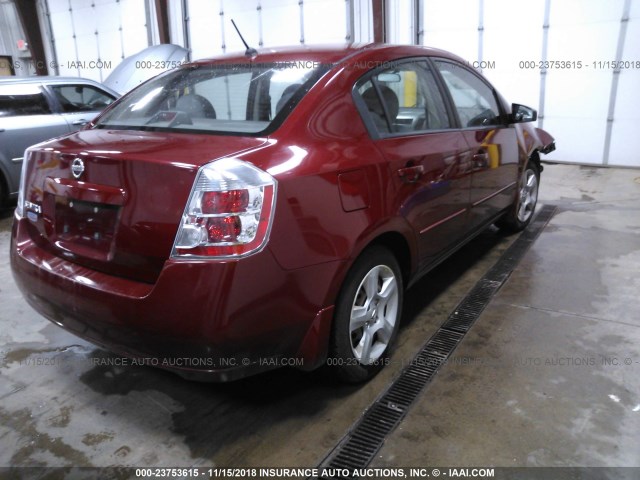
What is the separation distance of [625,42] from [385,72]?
5.87m

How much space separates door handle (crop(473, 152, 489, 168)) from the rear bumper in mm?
Result: 1484

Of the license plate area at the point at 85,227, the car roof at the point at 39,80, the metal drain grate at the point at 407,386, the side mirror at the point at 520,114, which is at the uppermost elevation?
the car roof at the point at 39,80

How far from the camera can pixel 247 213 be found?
1.65m

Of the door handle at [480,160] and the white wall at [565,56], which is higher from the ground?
the white wall at [565,56]

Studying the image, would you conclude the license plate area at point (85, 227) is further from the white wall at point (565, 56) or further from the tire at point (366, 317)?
the white wall at point (565, 56)

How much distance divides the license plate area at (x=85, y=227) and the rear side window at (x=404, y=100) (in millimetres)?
1146

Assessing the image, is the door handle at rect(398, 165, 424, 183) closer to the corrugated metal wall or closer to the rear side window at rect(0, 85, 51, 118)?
the rear side window at rect(0, 85, 51, 118)

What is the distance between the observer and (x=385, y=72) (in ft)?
8.04

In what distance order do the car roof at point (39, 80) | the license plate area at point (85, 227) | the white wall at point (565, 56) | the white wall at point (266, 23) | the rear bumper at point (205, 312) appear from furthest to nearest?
the white wall at point (266, 23)
the white wall at point (565, 56)
the car roof at point (39, 80)
the license plate area at point (85, 227)
the rear bumper at point (205, 312)

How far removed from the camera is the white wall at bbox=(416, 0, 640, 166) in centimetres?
674

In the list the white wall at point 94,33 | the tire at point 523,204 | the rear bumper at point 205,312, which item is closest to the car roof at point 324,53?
the rear bumper at point 205,312

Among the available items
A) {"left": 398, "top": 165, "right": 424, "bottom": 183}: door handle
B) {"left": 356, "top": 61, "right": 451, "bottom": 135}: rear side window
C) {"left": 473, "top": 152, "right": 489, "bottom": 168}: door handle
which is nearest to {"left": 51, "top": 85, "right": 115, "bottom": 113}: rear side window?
{"left": 356, "top": 61, "right": 451, "bottom": 135}: rear side window

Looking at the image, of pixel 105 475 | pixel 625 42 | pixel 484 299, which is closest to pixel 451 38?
pixel 625 42

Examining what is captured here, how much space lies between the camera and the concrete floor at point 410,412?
6.19 feet
